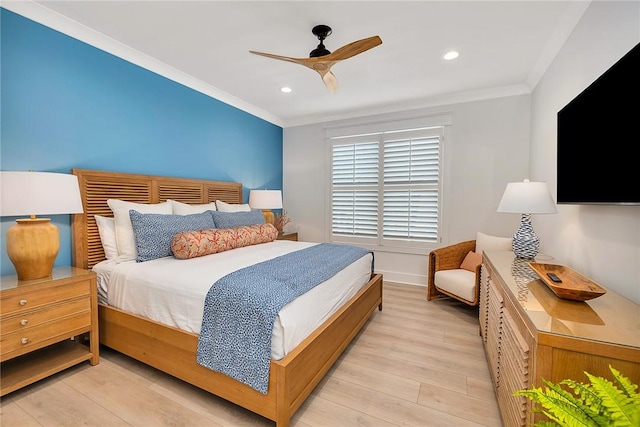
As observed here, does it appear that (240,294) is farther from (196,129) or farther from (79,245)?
(196,129)

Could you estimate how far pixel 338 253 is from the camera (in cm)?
266

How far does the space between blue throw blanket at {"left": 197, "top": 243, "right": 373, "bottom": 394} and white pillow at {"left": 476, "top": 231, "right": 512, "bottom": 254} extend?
2459 millimetres

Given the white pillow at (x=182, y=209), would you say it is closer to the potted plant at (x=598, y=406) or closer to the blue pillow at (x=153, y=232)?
the blue pillow at (x=153, y=232)

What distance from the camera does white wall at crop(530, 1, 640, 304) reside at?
4.63ft

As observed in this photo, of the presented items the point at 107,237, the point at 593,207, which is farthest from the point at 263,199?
the point at 593,207

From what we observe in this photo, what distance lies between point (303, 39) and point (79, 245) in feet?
8.57

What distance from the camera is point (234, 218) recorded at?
10.4ft

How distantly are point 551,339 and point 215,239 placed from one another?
7.95ft

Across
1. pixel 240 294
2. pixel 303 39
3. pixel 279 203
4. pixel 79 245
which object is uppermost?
pixel 303 39

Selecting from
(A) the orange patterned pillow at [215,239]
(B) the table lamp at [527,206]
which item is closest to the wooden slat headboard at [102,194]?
(A) the orange patterned pillow at [215,239]

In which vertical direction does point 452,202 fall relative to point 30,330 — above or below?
above

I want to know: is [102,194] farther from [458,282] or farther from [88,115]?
[458,282]

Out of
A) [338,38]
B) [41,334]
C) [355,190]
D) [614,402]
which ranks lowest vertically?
[41,334]

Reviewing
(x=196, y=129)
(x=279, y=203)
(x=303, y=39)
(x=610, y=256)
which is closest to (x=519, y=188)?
(x=610, y=256)
